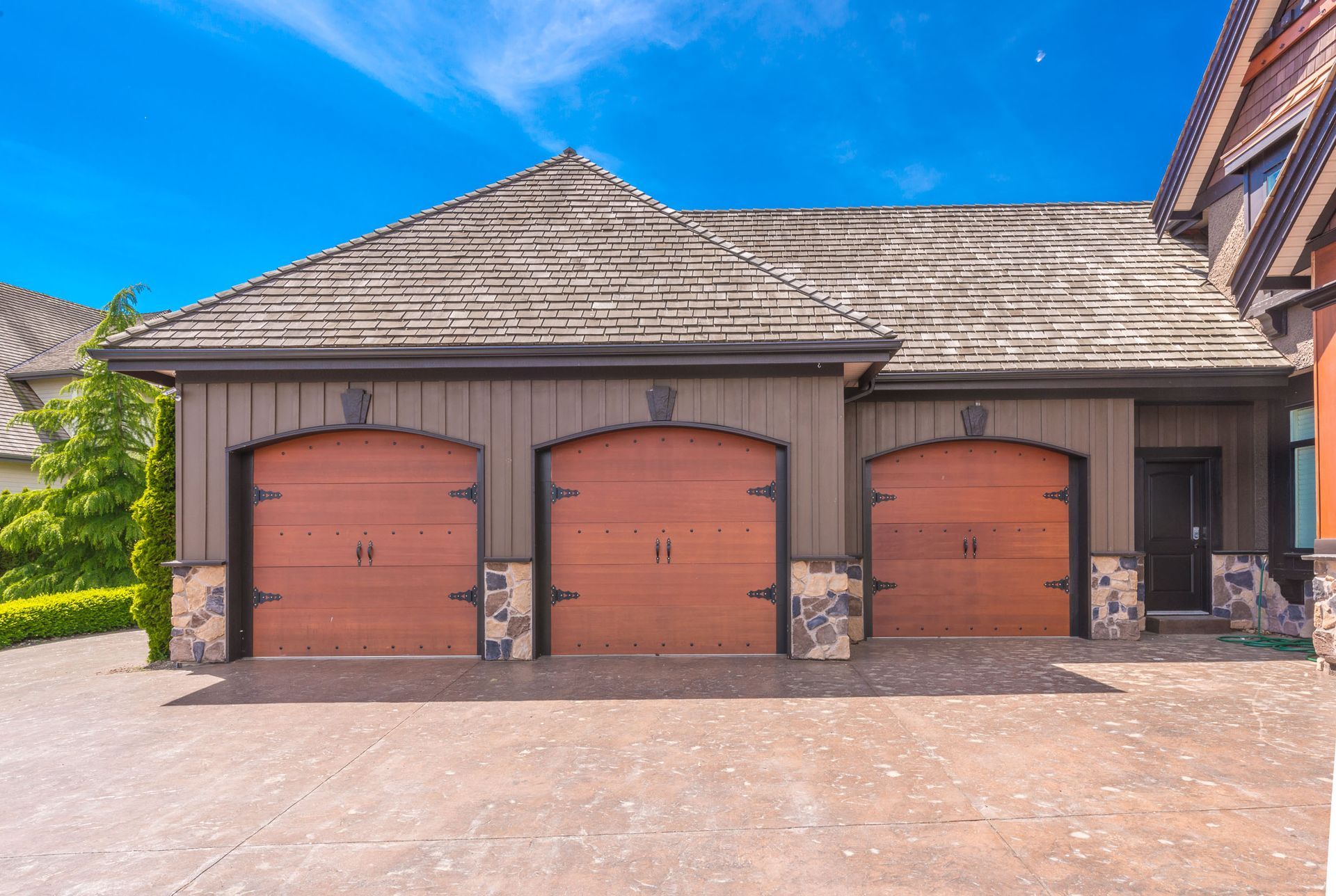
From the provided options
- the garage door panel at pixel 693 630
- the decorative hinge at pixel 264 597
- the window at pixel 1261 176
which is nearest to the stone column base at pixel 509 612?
the garage door panel at pixel 693 630

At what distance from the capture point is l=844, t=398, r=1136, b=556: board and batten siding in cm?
807

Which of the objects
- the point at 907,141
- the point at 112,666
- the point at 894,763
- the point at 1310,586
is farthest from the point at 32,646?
the point at 907,141

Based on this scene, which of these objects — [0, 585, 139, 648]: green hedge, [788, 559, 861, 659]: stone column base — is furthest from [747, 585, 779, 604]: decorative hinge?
[0, 585, 139, 648]: green hedge

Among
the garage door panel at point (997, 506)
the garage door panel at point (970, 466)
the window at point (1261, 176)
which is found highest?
the window at point (1261, 176)

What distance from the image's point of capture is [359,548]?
733 centimetres

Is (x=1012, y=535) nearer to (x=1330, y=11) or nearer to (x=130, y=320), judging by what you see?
(x=1330, y=11)

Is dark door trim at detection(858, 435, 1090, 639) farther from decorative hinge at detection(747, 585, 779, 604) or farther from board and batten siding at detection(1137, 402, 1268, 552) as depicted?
decorative hinge at detection(747, 585, 779, 604)

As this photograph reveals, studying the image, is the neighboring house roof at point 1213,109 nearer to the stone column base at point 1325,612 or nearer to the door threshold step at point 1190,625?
the door threshold step at point 1190,625

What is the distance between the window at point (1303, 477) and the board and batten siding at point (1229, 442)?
0.38 metres

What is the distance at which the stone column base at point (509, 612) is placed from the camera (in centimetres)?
712

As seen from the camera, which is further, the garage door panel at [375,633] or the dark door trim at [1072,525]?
the dark door trim at [1072,525]

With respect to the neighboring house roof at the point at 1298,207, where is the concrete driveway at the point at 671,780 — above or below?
below

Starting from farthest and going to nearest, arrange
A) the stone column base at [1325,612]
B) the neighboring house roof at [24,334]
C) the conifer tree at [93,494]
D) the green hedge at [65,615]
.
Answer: the neighboring house roof at [24,334], the conifer tree at [93,494], the green hedge at [65,615], the stone column base at [1325,612]

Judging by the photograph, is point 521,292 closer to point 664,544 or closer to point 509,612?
point 664,544
